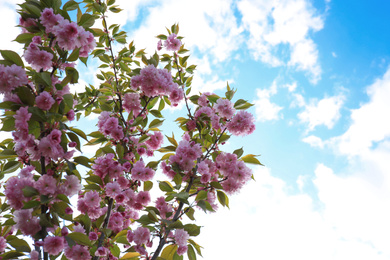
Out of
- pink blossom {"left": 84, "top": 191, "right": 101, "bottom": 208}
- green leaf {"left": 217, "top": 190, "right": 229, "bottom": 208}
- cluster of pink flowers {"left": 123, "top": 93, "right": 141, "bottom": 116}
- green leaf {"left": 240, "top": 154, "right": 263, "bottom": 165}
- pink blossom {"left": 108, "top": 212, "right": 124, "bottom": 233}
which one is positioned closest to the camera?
pink blossom {"left": 84, "top": 191, "right": 101, "bottom": 208}

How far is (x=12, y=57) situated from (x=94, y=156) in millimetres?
1125

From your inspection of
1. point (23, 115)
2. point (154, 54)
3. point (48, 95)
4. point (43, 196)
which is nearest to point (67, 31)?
point (48, 95)

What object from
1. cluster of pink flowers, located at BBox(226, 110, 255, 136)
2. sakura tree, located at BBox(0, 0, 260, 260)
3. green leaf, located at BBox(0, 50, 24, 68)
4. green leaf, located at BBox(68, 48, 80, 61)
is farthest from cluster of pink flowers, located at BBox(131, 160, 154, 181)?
green leaf, located at BBox(0, 50, 24, 68)

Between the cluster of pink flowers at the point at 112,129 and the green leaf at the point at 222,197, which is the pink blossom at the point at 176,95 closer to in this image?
the cluster of pink flowers at the point at 112,129

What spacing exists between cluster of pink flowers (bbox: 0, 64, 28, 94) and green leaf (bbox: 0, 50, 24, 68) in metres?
0.18

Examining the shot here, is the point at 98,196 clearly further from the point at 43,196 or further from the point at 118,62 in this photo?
the point at 118,62

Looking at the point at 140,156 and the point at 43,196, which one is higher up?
the point at 140,156

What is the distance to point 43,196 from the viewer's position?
1.88m

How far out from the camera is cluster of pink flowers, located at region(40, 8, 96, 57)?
2.12m

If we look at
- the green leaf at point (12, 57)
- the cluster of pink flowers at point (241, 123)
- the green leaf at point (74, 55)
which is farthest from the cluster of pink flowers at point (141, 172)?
the green leaf at point (12, 57)

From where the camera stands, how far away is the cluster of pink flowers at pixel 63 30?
2.12 metres

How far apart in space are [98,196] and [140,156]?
0.58 meters

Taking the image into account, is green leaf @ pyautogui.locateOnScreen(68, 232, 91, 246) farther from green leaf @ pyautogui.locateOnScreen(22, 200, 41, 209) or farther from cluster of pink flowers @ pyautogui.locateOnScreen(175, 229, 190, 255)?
cluster of pink flowers @ pyautogui.locateOnScreen(175, 229, 190, 255)

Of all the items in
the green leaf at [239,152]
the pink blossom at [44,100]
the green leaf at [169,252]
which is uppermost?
the green leaf at [239,152]
